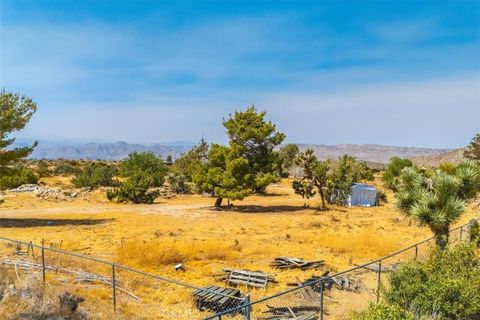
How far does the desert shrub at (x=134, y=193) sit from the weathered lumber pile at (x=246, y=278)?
93.7 ft

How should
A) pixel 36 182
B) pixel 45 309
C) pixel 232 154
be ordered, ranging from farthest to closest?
pixel 36 182 → pixel 232 154 → pixel 45 309

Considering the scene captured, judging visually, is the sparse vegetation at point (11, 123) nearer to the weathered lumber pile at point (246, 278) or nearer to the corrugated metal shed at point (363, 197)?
the weathered lumber pile at point (246, 278)

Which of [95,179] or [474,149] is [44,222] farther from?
[474,149]

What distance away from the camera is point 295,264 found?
62.7 feet

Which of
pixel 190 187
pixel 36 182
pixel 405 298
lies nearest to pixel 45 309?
pixel 405 298

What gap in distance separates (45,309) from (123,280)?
534cm

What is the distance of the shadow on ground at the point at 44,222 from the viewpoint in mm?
28484

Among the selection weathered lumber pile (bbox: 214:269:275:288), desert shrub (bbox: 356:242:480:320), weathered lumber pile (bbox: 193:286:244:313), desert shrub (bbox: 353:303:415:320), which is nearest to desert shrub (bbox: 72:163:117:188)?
weathered lumber pile (bbox: 214:269:275:288)

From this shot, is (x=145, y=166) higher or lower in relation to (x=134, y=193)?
higher

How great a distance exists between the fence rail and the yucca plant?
3.64 m

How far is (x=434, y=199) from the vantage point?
59.9 ft

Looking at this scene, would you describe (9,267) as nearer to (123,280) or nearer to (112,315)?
(123,280)

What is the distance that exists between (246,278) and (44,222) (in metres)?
19.3

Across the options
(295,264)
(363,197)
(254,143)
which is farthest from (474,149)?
(295,264)
